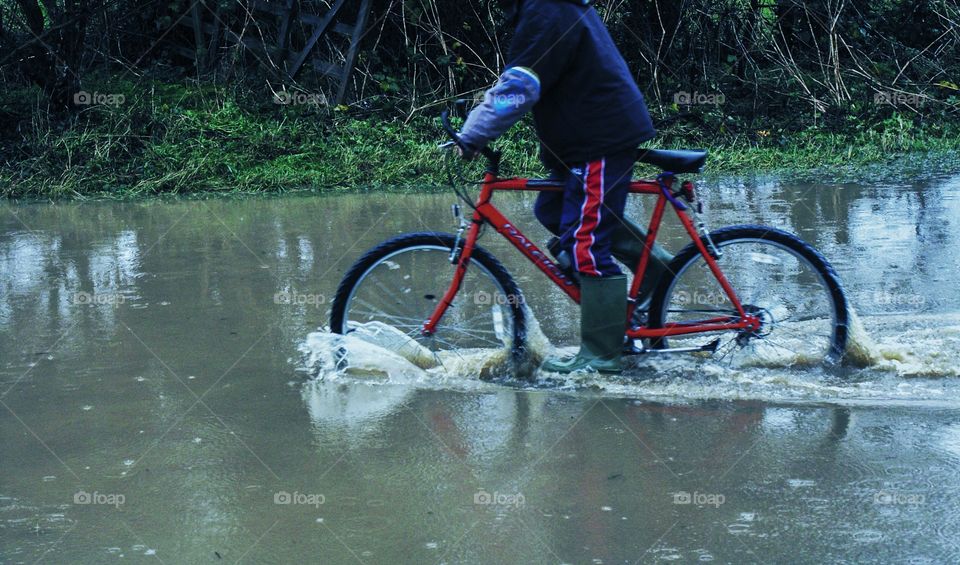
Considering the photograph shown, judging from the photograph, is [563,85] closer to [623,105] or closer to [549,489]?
[623,105]

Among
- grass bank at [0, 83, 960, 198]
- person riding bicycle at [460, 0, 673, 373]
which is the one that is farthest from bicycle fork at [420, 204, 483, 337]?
grass bank at [0, 83, 960, 198]

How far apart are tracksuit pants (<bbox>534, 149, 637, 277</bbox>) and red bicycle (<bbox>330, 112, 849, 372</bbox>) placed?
0.10m

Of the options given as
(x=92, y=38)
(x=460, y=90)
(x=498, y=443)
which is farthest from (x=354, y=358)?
(x=92, y=38)

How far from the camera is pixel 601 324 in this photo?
193 inches

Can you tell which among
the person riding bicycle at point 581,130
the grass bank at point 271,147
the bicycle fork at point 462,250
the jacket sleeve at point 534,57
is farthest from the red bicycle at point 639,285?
the grass bank at point 271,147

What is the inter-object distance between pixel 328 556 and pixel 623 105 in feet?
7.58

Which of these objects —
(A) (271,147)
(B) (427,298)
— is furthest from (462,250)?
(A) (271,147)

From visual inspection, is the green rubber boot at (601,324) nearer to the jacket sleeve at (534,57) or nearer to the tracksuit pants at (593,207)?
the tracksuit pants at (593,207)

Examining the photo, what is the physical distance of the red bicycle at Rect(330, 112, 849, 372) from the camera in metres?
4.93

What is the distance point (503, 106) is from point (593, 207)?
581 millimetres

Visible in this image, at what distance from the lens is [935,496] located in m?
3.57

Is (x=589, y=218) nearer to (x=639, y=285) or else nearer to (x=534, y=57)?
(x=639, y=285)

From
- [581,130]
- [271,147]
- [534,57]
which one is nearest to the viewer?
[534,57]

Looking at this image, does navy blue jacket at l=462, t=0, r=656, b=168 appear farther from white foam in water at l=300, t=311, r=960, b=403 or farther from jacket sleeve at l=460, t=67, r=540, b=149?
white foam in water at l=300, t=311, r=960, b=403
